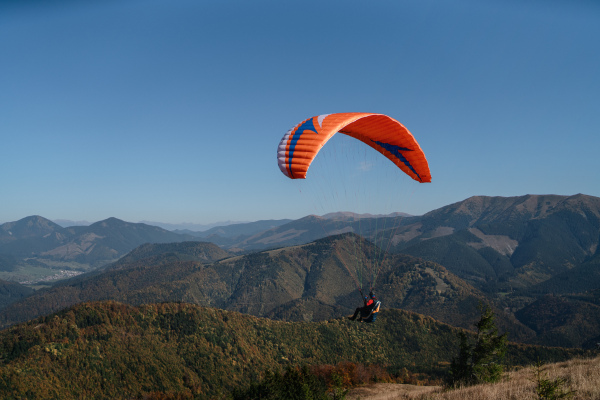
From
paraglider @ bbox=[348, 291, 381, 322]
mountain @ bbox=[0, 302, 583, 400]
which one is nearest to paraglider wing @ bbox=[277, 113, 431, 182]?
paraglider @ bbox=[348, 291, 381, 322]

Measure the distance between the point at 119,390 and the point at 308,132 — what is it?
105102 mm

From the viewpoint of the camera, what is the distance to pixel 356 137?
A: 30969 mm

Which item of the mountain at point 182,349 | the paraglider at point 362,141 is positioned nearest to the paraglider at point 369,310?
the paraglider at point 362,141

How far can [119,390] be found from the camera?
96188mm

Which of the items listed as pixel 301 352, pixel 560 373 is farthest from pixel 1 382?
pixel 560 373

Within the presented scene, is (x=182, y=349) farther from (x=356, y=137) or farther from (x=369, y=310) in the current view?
(x=369, y=310)

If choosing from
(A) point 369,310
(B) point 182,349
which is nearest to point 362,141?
(A) point 369,310

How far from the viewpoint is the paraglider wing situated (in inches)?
847

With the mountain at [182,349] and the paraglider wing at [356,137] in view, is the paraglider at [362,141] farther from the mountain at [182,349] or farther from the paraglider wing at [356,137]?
the mountain at [182,349]

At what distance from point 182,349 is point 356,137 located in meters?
117

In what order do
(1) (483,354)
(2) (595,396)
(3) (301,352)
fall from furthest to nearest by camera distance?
1. (3) (301,352)
2. (1) (483,354)
3. (2) (595,396)

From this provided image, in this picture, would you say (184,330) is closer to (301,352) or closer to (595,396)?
(301,352)

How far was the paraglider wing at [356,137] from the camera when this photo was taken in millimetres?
21516

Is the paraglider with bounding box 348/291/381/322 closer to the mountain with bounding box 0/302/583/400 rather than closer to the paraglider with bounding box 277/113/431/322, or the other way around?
the paraglider with bounding box 277/113/431/322
